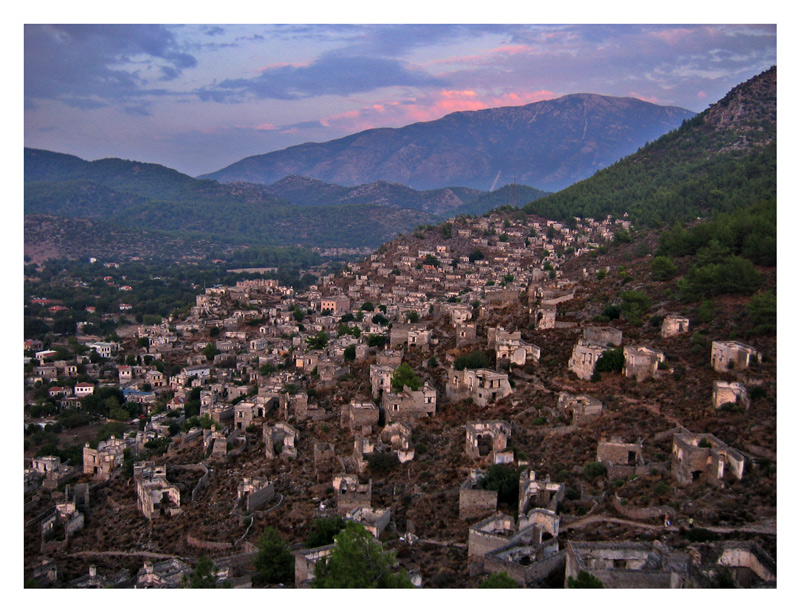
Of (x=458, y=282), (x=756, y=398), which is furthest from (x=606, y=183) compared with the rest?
(x=756, y=398)

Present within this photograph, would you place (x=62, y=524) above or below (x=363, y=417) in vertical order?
below

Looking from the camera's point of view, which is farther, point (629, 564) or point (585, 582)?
point (629, 564)

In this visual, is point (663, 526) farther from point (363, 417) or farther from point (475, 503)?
point (363, 417)

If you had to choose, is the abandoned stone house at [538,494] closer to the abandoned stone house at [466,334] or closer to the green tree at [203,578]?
the green tree at [203,578]

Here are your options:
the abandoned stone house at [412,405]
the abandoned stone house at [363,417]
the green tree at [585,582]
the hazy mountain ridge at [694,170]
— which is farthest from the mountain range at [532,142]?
the green tree at [585,582]

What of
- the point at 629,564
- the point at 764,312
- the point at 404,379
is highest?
the point at 764,312

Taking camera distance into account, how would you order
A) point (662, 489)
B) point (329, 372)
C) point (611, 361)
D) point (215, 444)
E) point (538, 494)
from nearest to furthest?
point (662, 489), point (538, 494), point (611, 361), point (215, 444), point (329, 372)

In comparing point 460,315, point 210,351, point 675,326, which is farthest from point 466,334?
point 210,351

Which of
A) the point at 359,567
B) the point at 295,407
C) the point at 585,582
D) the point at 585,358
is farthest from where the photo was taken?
the point at 295,407

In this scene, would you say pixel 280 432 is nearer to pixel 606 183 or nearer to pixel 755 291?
pixel 755 291
